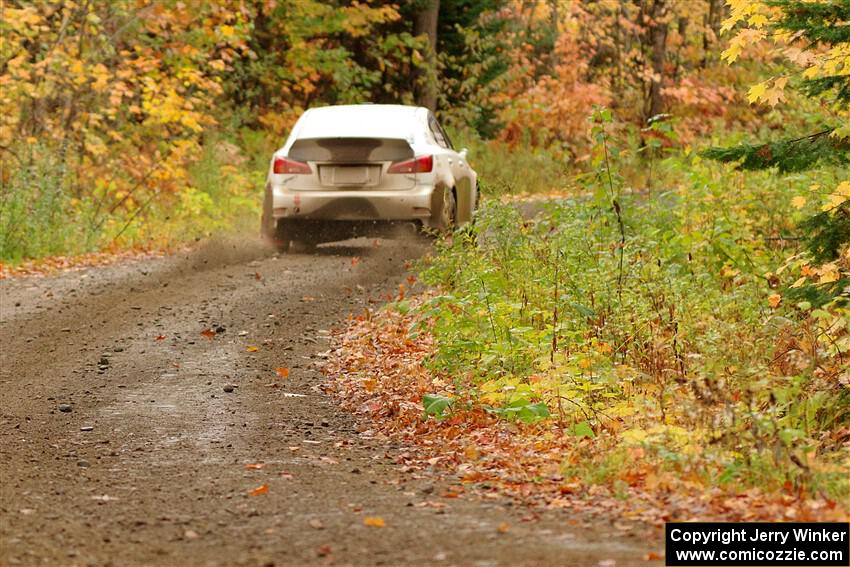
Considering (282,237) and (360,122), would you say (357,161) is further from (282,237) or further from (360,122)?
(282,237)

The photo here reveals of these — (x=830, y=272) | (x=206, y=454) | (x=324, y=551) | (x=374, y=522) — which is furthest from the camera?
(x=830, y=272)

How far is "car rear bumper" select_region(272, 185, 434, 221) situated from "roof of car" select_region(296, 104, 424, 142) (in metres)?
0.73

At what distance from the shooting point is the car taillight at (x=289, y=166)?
15.6 meters

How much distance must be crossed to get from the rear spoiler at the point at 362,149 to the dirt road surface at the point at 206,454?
2.32 metres

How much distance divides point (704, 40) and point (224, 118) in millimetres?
20089

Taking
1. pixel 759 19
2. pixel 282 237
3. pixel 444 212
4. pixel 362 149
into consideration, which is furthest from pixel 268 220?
pixel 759 19

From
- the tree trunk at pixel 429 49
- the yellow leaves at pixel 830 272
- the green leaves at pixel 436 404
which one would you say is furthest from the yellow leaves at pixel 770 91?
the tree trunk at pixel 429 49

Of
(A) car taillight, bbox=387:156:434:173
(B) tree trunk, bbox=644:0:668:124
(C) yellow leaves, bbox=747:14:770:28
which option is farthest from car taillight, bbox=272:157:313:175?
(B) tree trunk, bbox=644:0:668:124

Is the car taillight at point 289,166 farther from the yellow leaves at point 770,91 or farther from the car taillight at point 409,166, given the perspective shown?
the yellow leaves at point 770,91

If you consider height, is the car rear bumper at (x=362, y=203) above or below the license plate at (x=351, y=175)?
below

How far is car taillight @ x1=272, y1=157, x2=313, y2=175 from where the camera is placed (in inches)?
612

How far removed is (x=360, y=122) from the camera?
15805 millimetres

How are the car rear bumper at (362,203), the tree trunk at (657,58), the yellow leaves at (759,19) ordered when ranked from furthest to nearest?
1. the tree trunk at (657,58)
2. the car rear bumper at (362,203)
3. the yellow leaves at (759,19)

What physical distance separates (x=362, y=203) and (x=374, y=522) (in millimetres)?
10003
